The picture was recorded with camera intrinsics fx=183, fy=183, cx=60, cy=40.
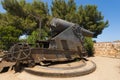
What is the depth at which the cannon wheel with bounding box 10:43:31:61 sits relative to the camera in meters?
7.89

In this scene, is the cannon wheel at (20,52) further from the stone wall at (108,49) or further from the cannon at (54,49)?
the stone wall at (108,49)

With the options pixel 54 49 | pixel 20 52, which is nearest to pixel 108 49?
pixel 54 49

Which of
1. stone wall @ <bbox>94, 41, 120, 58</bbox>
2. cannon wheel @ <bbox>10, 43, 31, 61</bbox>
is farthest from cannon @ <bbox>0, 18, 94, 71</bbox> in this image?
stone wall @ <bbox>94, 41, 120, 58</bbox>

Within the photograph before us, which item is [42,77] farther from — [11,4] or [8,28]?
[11,4]

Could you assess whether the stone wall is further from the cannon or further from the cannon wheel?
the cannon wheel

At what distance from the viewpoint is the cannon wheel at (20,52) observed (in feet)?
25.9

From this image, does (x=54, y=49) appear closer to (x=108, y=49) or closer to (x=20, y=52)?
(x=20, y=52)

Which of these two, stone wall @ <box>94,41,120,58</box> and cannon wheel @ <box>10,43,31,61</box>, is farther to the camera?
stone wall @ <box>94,41,120,58</box>

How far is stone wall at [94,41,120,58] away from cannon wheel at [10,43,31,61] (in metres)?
9.76

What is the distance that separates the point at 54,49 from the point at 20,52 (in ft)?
5.47

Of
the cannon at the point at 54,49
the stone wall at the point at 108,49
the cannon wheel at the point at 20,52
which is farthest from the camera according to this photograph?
the stone wall at the point at 108,49

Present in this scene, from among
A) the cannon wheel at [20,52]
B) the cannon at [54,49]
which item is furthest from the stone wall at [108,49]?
the cannon wheel at [20,52]

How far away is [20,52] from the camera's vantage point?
313 inches

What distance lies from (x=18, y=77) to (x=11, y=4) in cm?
1327
